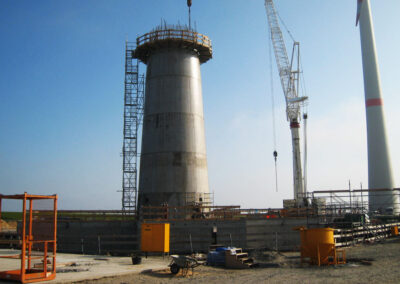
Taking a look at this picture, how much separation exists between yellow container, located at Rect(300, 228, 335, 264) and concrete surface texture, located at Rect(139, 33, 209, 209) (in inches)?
546

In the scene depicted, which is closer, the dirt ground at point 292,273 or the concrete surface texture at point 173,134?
the dirt ground at point 292,273

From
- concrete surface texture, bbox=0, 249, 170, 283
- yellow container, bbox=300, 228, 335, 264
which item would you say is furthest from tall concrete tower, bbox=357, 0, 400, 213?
concrete surface texture, bbox=0, 249, 170, 283

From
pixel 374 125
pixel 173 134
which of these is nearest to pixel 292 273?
pixel 173 134

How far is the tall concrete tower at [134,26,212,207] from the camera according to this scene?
1280 inches

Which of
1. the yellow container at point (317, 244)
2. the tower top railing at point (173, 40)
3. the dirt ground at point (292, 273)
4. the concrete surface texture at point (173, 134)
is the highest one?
the tower top railing at point (173, 40)

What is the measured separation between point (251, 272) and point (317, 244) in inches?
157

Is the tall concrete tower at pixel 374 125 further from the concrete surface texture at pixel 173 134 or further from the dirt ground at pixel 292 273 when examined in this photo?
the dirt ground at pixel 292 273

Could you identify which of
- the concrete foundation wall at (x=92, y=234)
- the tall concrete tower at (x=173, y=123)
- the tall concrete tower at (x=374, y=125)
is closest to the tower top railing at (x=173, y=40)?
the tall concrete tower at (x=173, y=123)

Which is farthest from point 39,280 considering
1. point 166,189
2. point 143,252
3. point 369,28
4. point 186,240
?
point 369,28

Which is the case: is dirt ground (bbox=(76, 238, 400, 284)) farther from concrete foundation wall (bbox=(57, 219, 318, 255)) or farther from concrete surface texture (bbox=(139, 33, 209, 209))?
concrete surface texture (bbox=(139, 33, 209, 209))

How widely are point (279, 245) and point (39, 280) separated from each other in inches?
656

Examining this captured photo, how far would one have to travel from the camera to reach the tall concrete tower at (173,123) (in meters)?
32.5

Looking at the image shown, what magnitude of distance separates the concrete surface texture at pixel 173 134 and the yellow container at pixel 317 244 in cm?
1388

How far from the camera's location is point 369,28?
57125 millimetres
